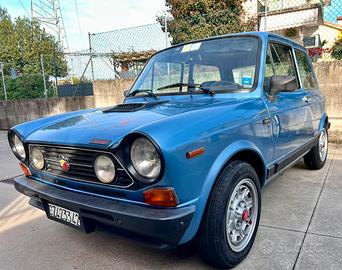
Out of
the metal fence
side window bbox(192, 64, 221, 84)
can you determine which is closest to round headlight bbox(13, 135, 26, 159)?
side window bbox(192, 64, 221, 84)

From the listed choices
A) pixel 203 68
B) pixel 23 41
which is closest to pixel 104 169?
pixel 203 68

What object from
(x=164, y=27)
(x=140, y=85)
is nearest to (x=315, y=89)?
(x=140, y=85)

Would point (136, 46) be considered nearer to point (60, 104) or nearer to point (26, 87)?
point (60, 104)

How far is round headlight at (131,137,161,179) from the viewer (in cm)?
174

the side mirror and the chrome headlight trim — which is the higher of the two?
the side mirror

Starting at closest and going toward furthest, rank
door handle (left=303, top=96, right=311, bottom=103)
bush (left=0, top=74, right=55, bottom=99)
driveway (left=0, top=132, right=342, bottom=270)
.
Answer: driveway (left=0, top=132, right=342, bottom=270) → door handle (left=303, top=96, right=311, bottom=103) → bush (left=0, top=74, right=55, bottom=99)

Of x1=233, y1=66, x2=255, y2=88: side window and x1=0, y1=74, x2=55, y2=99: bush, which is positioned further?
x1=0, y1=74, x2=55, y2=99: bush

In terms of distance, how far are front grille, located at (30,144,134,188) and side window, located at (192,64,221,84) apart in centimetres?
144

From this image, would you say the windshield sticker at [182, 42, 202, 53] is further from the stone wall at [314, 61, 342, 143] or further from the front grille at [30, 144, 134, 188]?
the stone wall at [314, 61, 342, 143]

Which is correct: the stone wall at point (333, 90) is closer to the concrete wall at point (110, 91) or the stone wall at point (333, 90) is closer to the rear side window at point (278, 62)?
the rear side window at point (278, 62)

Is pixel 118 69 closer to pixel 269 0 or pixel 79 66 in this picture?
pixel 79 66

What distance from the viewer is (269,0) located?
9875 mm

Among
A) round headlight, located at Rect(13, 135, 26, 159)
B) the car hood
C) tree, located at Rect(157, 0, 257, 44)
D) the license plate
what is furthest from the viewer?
tree, located at Rect(157, 0, 257, 44)

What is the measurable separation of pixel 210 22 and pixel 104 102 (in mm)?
3658
